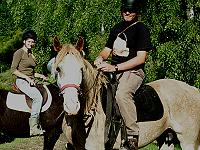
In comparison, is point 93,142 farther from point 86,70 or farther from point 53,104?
point 53,104

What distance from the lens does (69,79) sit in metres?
4.36

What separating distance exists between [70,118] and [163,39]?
6.67 m

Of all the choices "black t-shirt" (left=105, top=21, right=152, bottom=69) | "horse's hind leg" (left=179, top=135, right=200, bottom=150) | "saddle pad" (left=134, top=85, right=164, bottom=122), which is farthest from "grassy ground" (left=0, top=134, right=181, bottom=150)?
"black t-shirt" (left=105, top=21, right=152, bottom=69)

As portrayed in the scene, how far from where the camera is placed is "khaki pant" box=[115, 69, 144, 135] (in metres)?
5.12

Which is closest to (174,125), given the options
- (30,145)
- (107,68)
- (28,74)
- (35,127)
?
(107,68)

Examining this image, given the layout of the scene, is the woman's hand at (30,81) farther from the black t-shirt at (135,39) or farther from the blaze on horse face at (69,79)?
the blaze on horse face at (69,79)

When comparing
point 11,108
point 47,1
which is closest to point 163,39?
point 47,1

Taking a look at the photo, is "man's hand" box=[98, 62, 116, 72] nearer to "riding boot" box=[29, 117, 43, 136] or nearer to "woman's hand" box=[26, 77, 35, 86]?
"woman's hand" box=[26, 77, 35, 86]

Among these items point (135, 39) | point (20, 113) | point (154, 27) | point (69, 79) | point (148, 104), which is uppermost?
point (135, 39)

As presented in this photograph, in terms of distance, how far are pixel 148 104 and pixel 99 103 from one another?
97 cm

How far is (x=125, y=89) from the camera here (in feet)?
16.9

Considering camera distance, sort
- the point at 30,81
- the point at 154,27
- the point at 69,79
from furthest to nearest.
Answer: the point at 154,27 → the point at 30,81 → the point at 69,79

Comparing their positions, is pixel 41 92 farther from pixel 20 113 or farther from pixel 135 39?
pixel 135 39

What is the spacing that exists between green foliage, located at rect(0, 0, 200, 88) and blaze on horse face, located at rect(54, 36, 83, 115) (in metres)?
6.26
